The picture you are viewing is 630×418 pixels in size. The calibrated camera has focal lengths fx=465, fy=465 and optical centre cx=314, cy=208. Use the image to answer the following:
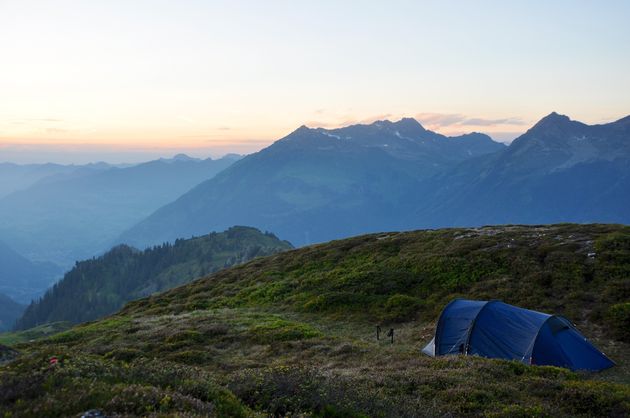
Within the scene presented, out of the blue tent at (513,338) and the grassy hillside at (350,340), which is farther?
the blue tent at (513,338)

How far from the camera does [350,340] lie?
27.0 m

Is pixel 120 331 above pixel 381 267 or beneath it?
beneath

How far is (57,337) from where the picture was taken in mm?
36312

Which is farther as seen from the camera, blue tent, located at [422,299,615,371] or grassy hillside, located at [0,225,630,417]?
blue tent, located at [422,299,615,371]

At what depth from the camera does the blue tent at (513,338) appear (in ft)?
70.2

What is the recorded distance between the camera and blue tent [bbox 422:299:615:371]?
2139 cm

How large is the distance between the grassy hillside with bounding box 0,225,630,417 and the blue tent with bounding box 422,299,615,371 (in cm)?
146

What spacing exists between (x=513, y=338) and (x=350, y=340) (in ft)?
29.2

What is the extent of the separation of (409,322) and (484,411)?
16.9m

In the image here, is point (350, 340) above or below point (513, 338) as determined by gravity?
below

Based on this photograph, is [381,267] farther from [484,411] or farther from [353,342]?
[484,411]

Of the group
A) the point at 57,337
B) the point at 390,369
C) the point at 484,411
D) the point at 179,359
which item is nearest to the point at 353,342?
the point at 390,369

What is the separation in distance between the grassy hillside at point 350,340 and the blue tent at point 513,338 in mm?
1463

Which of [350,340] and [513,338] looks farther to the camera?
[350,340]
